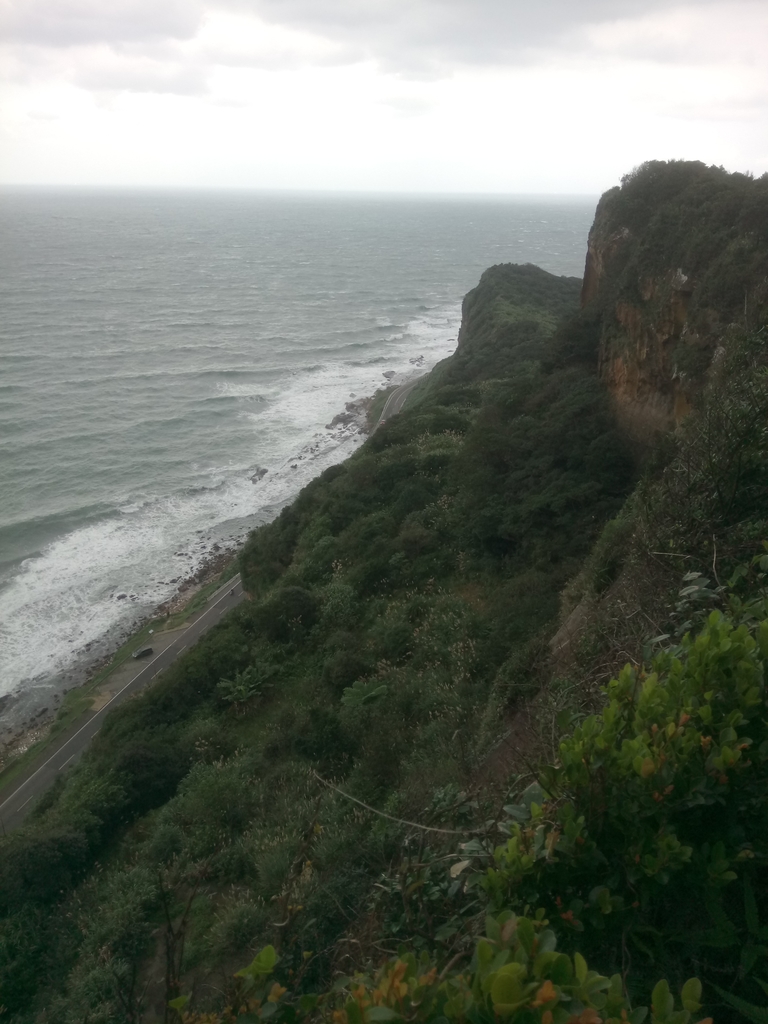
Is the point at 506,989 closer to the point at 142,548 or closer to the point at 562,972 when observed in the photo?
the point at 562,972

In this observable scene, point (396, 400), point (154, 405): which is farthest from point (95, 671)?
point (396, 400)

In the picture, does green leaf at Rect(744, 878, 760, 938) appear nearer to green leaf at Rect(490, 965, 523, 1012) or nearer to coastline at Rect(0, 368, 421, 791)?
green leaf at Rect(490, 965, 523, 1012)

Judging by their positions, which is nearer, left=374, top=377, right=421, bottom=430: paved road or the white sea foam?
the white sea foam

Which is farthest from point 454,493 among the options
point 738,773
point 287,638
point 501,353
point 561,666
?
point 501,353

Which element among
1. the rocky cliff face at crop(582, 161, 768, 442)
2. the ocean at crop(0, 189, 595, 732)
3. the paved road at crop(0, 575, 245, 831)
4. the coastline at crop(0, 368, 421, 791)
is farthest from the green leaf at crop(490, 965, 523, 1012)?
the ocean at crop(0, 189, 595, 732)

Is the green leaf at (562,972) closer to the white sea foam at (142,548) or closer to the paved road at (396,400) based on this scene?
the white sea foam at (142,548)

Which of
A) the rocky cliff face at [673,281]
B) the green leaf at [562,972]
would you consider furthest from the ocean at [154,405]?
the green leaf at [562,972]
